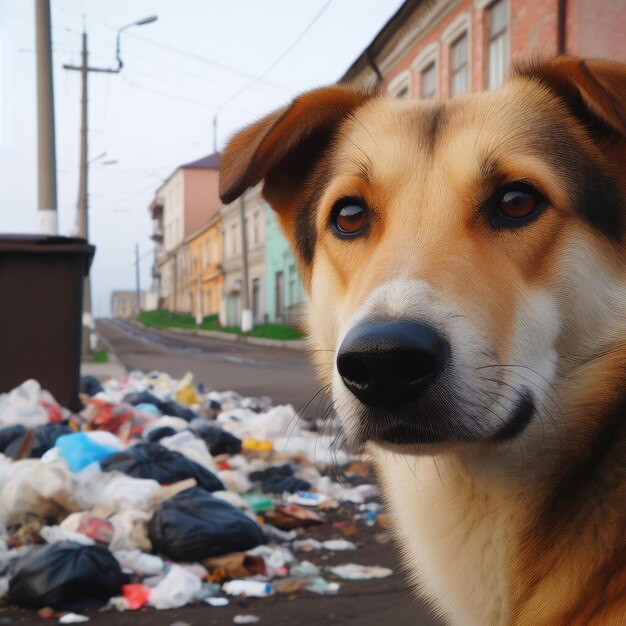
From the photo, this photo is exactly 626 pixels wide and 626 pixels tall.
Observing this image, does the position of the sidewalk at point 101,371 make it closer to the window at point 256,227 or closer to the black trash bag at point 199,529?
the black trash bag at point 199,529

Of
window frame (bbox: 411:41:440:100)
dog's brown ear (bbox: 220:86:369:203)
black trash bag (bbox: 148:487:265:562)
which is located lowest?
black trash bag (bbox: 148:487:265:562)

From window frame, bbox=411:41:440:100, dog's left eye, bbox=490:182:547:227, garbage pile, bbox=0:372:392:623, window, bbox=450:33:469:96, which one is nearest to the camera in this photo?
dog's left eye, bbox=490:182:547:227

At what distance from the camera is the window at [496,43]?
1752cm

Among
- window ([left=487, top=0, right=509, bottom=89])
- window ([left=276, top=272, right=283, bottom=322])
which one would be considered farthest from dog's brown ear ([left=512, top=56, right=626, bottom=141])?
window ([left=276, top=272, right=283, bottom=322])

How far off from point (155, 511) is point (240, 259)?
43.9 meters

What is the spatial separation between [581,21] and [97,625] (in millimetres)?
14974

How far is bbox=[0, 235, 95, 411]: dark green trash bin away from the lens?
21.7 feet

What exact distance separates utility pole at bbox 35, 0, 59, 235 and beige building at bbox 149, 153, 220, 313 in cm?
4917

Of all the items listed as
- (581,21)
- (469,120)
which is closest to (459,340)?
(469,120)

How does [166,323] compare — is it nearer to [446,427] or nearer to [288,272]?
[288,272]

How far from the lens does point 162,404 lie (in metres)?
7.16

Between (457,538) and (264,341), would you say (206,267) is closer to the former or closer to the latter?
(264,341)

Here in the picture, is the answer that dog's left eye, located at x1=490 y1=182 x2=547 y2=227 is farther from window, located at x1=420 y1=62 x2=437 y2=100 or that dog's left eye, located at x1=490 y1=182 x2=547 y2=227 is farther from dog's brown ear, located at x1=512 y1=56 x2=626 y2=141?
window, located at x1=420 y1=62 x2=437 y2=100

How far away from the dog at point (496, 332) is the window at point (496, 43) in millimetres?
16187
